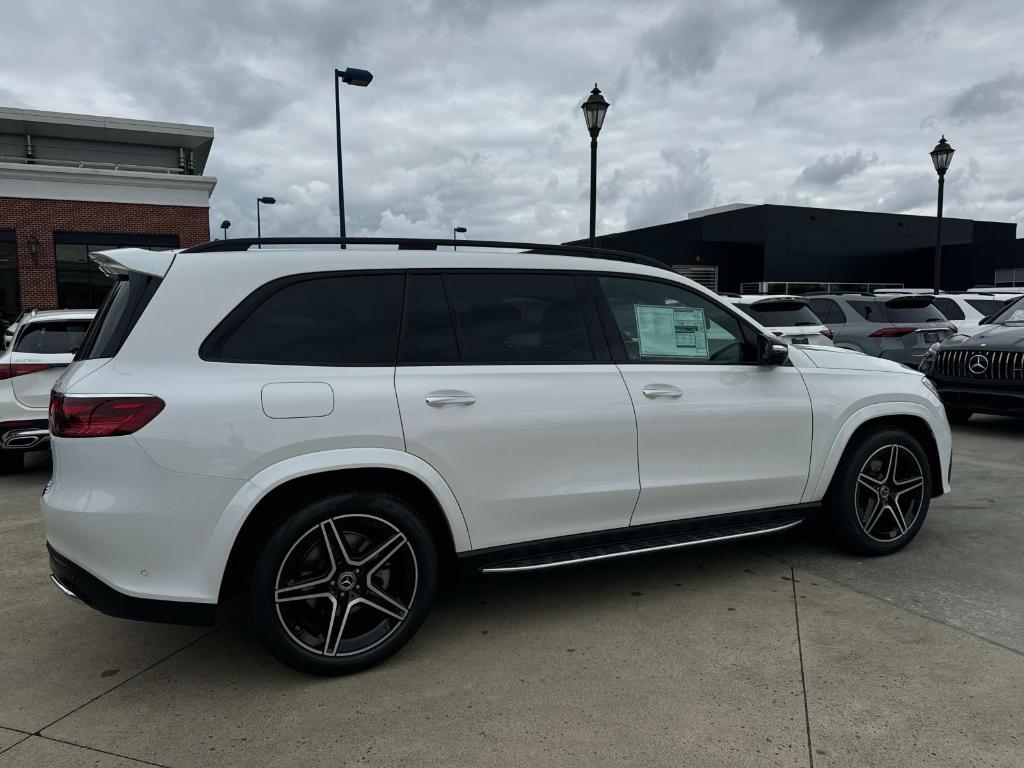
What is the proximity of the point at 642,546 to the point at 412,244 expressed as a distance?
72.6 inches

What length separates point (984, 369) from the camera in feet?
27.0

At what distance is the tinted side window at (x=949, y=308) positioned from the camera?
12.9 metres

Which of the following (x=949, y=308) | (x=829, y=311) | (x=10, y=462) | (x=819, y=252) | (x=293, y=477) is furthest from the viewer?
(x=819, y=252)

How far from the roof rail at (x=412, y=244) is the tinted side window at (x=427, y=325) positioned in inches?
8.1

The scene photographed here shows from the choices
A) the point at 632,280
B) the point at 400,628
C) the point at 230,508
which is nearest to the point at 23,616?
the point at 230,508

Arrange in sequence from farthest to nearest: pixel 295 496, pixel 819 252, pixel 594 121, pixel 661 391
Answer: pixel 819 252, pixel 594 121, pixel 661 391, pixel 295 496

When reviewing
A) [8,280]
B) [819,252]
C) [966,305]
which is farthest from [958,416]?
[819,252]

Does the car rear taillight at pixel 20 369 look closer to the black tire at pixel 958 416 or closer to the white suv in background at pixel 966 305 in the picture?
the black tire at pixel 958 416

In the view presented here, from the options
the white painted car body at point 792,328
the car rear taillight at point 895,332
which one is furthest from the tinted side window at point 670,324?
the car rear taillight at point 895,332

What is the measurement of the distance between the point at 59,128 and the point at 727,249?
93.8 feet

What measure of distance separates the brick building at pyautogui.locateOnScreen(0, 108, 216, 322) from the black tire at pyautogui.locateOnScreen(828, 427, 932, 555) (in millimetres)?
21889

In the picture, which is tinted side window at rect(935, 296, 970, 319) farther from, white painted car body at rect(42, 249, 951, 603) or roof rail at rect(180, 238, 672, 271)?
roof rail at rect(180, 238, 672, 271)

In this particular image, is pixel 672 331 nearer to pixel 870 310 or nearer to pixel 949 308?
pixel 870 310

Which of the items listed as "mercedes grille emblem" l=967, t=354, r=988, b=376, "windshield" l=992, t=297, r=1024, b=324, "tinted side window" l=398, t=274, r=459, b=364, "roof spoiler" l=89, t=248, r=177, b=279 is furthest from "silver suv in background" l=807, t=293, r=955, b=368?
"roof spoiler" l=89, t=248, r=177, b=279
